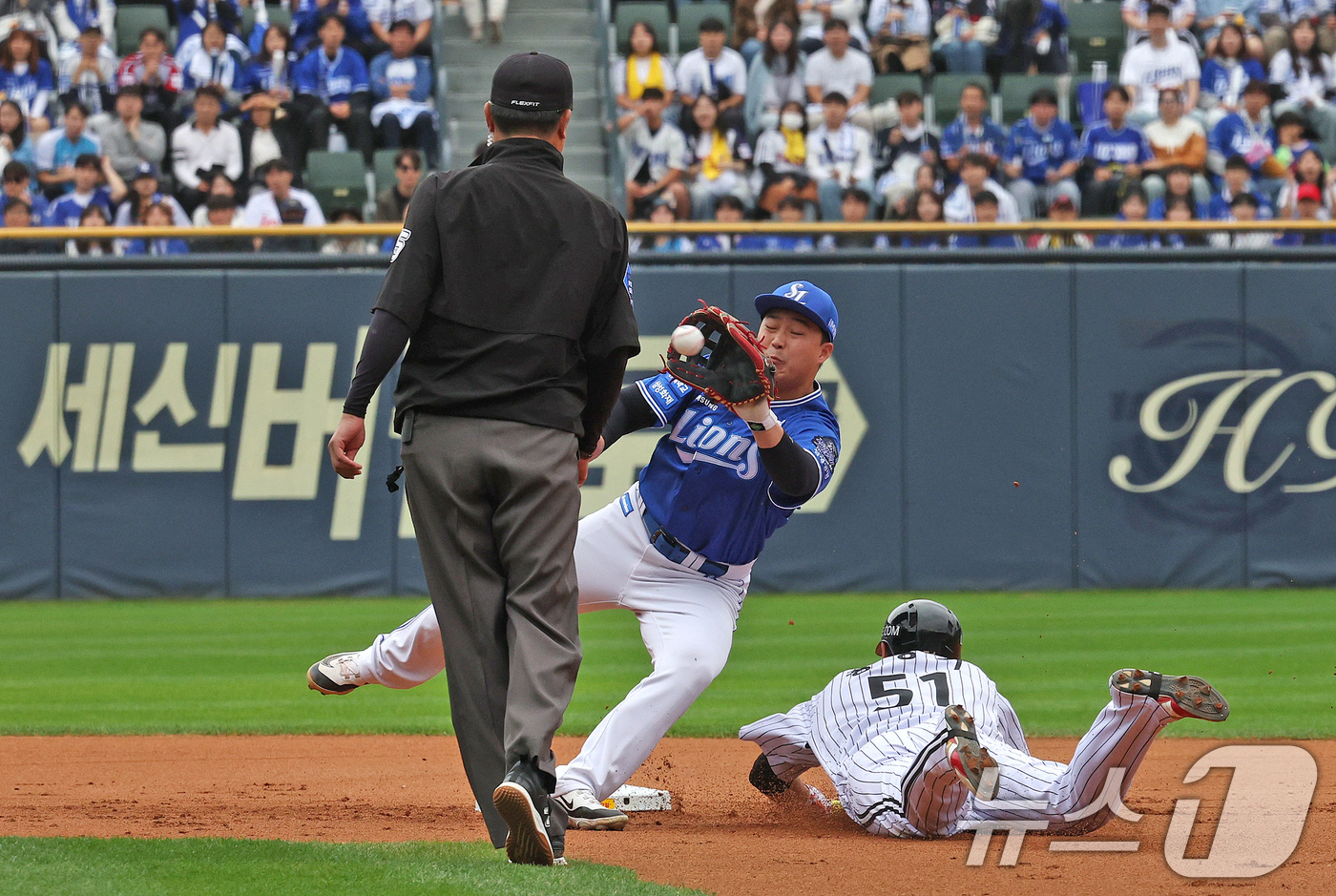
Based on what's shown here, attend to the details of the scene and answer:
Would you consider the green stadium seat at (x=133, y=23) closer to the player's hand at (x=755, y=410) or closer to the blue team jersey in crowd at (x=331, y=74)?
the blue team jersey in crowd at (x=331, y=74)

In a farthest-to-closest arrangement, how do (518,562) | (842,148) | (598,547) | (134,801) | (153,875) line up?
1. (842,148)
2. (134,801)
3. (598,547)
4. (518,562)
5. (153,875)

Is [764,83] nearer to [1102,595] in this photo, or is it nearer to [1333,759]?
[1102,595]

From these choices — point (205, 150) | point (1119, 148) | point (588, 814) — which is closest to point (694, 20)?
point (1119, 148)

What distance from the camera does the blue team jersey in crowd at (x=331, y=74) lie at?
44.8 feet

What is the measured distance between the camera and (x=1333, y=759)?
5828 mm

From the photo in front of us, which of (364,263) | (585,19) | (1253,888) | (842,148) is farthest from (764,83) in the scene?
(1253,888)

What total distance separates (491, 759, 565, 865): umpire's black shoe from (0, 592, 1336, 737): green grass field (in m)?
3.32

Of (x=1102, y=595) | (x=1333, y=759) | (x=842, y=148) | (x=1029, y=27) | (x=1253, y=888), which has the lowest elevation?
(x=1102, y=595)

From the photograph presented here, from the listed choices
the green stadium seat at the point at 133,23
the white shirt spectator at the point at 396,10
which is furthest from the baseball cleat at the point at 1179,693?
the green stadium seat at the point at 133,23

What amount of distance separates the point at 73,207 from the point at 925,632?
9.99 metres

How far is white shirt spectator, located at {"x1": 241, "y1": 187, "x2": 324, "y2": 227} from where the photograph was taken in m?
12.5

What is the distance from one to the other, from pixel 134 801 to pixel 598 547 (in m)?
1.79

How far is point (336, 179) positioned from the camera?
12.9m

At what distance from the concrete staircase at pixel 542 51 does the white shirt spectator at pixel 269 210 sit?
1.69m
